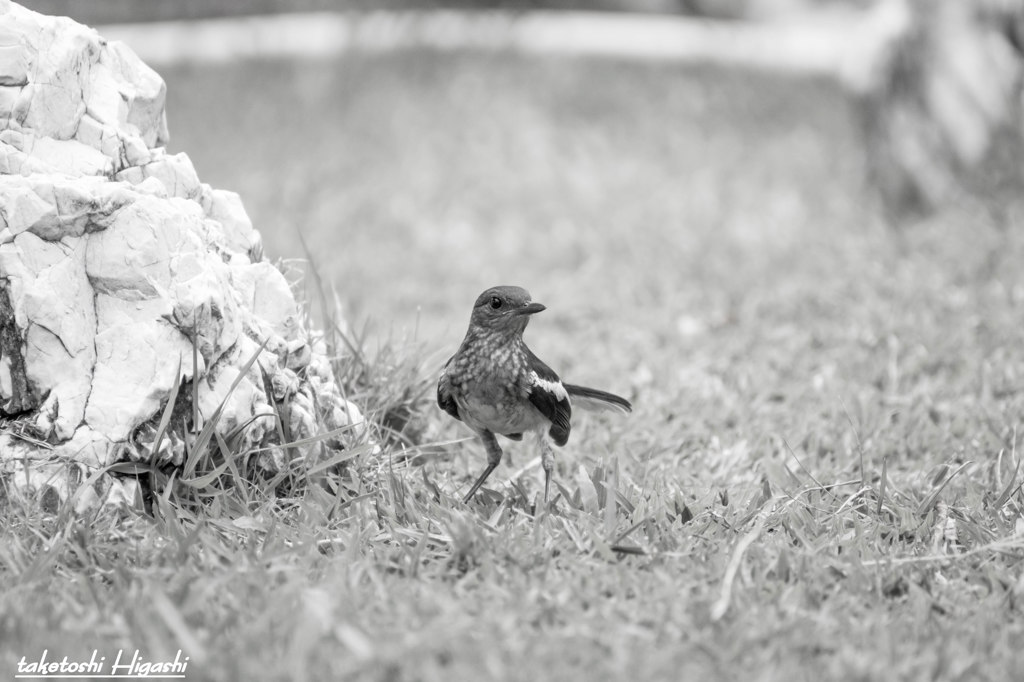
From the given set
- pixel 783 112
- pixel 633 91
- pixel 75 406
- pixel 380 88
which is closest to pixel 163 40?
pixel 380 88

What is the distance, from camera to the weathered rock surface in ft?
12.0

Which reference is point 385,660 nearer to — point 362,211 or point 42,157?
point 42,157

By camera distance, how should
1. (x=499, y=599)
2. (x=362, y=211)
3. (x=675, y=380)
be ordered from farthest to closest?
→ (x=362, y=211)
(x=675, y=380)
(x=499, y=599)

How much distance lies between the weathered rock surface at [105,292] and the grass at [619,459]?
0.88 ft

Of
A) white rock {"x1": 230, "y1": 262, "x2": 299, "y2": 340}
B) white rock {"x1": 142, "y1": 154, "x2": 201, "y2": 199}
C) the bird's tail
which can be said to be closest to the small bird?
the bird's tail

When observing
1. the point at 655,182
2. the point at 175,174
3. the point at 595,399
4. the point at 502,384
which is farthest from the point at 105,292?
the point at 655,182

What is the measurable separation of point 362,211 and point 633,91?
3930mm

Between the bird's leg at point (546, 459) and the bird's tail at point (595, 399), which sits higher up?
the bird's tail at point (595, 399)

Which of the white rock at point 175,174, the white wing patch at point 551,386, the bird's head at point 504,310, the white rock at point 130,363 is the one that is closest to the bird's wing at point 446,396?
the bird's head at point 504,310

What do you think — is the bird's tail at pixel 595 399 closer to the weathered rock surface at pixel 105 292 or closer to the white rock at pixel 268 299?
the weathered rock surface at pixel 105 292

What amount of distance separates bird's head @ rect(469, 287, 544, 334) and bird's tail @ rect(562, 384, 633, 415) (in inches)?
15.1

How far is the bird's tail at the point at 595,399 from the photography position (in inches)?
176

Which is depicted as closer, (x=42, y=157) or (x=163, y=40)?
(x=42, y=157)

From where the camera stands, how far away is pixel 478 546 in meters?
3.51
